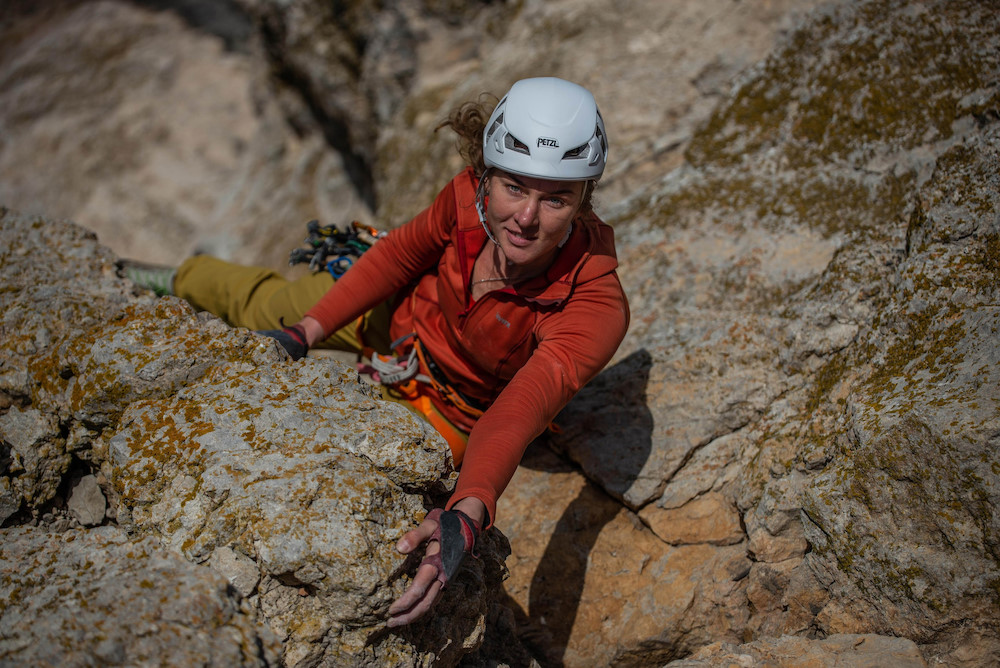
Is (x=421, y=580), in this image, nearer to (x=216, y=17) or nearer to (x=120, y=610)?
(x=120, y=610)

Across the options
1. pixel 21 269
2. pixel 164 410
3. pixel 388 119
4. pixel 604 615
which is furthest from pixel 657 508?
pixel 388 119

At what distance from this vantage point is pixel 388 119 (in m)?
11.2

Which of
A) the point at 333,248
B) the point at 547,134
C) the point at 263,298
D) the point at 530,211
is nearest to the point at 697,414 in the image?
the point at 530,211

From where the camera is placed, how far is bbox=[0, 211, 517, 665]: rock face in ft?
9.75

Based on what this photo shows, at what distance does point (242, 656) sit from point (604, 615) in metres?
2.58

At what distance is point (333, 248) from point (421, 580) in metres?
3.48

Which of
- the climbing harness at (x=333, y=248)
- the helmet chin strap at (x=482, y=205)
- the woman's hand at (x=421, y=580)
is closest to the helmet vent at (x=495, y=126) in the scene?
the helmet chin strap at (x=482, y=205)

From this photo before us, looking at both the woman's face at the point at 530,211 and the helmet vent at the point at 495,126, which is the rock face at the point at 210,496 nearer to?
the woman's face at the point at 530,211

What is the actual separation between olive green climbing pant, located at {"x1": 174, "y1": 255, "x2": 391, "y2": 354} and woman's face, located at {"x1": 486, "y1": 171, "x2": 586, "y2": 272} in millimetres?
1798

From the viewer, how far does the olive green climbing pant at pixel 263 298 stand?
5.61 m

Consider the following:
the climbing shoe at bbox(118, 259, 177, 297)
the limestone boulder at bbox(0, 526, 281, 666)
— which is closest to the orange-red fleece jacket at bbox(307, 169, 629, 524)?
the limestone boulder at bbox(0, 526, 281, 666)

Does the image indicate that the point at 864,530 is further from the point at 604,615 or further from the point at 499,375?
the point at 499,375

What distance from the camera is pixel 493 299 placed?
432 centimetres

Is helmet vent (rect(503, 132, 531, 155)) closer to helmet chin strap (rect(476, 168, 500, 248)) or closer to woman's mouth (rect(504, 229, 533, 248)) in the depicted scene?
helmet chin strap (rect(476, 168, 500, 248))
